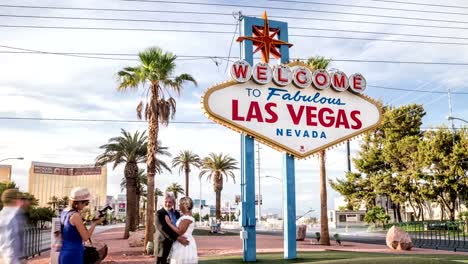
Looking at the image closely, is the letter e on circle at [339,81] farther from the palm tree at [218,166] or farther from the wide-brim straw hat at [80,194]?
the palm tree at [218,166]

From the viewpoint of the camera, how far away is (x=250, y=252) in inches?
614

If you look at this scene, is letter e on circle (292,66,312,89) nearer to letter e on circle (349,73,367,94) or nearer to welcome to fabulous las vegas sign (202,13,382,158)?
welcome to fabulous las vegas sign (202,13,382,158)

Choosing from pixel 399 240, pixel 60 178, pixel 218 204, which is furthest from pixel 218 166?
pixel 60 178

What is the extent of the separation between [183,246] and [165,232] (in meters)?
0.43

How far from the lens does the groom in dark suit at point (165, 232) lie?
283 inches

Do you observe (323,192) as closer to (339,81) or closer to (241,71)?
(339,81)

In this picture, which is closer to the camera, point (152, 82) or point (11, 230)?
point (11, 230)

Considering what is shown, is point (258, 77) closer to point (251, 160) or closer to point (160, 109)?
point (251, 160)

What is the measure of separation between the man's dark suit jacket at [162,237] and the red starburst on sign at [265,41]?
32.0ft

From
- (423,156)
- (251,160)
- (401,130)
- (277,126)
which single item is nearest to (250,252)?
(251,160)

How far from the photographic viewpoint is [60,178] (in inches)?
6964

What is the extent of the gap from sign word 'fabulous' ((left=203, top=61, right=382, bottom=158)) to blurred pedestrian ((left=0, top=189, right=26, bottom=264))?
8.80 m

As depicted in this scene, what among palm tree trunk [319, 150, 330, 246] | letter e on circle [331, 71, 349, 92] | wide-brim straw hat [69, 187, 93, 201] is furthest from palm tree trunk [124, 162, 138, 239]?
wide-brim straw hat [69, 187, 93, 201]

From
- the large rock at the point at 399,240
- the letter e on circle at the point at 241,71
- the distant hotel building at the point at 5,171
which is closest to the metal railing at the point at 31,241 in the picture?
the letter e on circle at the point at 241,71
